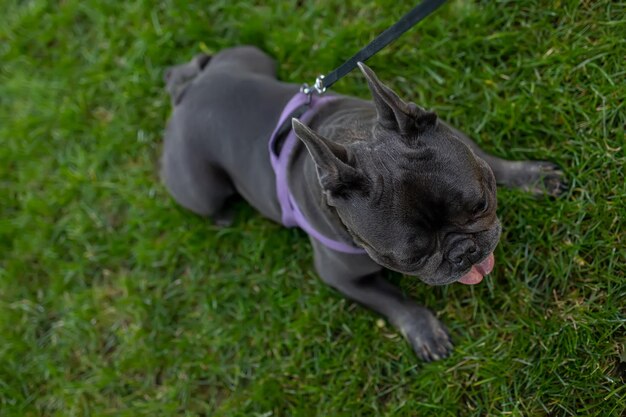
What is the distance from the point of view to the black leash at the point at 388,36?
9.18 feet

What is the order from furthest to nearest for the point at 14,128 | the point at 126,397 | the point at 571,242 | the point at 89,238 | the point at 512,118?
the point at 14,128 < the point at 89,238 < the point at 126,397 < the point at 512,118 < the point at 571,242

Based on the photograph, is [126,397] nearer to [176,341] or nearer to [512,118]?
[176,341]

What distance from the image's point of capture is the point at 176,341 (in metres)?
4.86

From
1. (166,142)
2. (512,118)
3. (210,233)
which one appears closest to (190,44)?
(166,142)

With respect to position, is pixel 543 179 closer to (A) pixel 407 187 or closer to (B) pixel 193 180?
(A) pixel 407 187

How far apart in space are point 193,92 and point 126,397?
2.48 m

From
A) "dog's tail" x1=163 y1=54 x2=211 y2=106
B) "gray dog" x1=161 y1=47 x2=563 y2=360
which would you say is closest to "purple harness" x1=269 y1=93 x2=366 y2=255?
"gray dog" x1=161 y1=47 x2=563 y2=360

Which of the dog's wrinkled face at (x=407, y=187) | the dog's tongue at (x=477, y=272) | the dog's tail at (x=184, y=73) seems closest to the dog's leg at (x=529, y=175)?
the dog's tongue at (x=477, y=272)

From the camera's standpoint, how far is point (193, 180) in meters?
4.47

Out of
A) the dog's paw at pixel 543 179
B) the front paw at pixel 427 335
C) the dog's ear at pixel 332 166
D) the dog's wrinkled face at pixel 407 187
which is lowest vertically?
the front paw at pixel 427 335

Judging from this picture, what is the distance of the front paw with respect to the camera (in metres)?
4.06

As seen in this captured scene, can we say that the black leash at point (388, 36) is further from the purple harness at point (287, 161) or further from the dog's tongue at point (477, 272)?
the dog's tongue at point (477, 272)

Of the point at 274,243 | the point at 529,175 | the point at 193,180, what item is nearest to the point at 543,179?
the point at 529,175

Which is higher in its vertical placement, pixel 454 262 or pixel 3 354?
pixel 454 262
